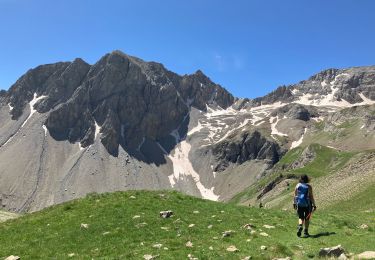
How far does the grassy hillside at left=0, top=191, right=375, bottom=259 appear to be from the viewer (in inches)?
801

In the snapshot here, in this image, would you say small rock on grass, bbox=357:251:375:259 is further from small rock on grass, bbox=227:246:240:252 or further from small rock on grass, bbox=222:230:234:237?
small rock on grass, bbox=222:230:234:237

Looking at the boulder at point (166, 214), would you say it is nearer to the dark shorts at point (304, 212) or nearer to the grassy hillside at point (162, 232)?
the grassy hillside at point (162, 232)

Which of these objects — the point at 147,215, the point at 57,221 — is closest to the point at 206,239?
the point at 147,215

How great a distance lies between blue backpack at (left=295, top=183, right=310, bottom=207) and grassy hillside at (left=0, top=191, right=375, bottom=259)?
1.71 m

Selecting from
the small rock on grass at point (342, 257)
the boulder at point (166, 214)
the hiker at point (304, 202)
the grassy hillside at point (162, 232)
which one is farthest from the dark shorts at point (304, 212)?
the boulder at point (166, 214)

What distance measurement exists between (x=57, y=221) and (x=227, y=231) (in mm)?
12254

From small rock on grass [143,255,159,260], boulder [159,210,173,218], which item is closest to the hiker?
small rock on grass [143,255,159,260]

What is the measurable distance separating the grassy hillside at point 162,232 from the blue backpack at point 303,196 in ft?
5.62

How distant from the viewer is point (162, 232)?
2425 cm

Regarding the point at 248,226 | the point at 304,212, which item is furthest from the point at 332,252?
the point at 248,226

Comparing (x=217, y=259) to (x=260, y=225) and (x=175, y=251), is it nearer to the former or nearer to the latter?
(x=175, y=251)

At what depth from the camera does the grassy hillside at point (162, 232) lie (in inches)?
801

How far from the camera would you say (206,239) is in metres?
22.4

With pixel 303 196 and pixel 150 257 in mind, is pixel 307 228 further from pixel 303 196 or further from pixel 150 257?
pixel 150 257
